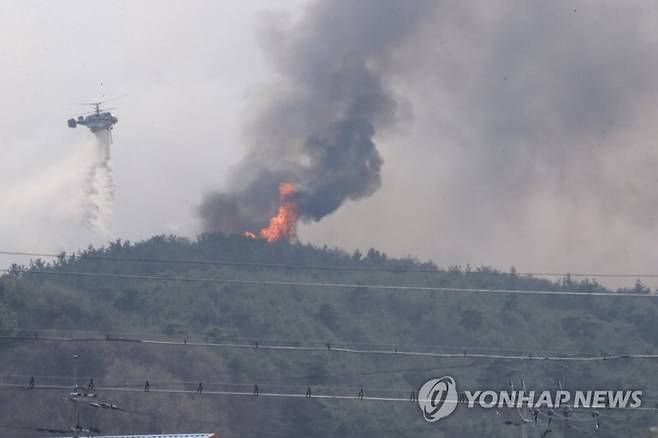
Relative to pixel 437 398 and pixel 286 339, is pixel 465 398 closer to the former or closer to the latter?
pixel 437 398

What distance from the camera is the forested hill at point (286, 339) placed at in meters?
92.4

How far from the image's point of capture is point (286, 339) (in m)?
116

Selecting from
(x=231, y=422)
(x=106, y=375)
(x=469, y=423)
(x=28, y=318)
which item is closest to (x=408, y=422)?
(x=469, y=423)

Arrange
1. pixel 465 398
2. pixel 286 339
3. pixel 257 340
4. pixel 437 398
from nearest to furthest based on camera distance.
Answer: pixel 437 398 → pixel 465 398 → pixel 257 340 → pixel 286 339

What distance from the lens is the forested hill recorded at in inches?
3639

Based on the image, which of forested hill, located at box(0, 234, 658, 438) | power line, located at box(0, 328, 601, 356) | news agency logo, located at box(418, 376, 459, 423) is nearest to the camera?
news agency logo, located at box(418, 376, 459, 423)

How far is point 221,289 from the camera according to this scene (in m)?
128

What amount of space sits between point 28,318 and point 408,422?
97.2ft

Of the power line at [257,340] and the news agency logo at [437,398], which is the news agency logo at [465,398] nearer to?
the news agency logo at [437,398]

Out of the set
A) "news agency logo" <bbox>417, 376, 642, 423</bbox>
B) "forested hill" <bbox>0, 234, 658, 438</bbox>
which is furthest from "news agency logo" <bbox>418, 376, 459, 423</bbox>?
"forested hill" <bbox>0, 234, 658, 438</bbox>

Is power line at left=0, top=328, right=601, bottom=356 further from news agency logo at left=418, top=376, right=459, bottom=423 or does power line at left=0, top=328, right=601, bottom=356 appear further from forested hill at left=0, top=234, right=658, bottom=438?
news agency logo at left=418, top=376, right=459, bottom=423

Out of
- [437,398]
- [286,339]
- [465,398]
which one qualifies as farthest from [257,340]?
[437,398]

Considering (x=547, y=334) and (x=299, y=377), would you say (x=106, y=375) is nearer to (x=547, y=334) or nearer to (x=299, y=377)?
(x=299, y=377)

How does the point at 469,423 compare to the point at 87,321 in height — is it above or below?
below
